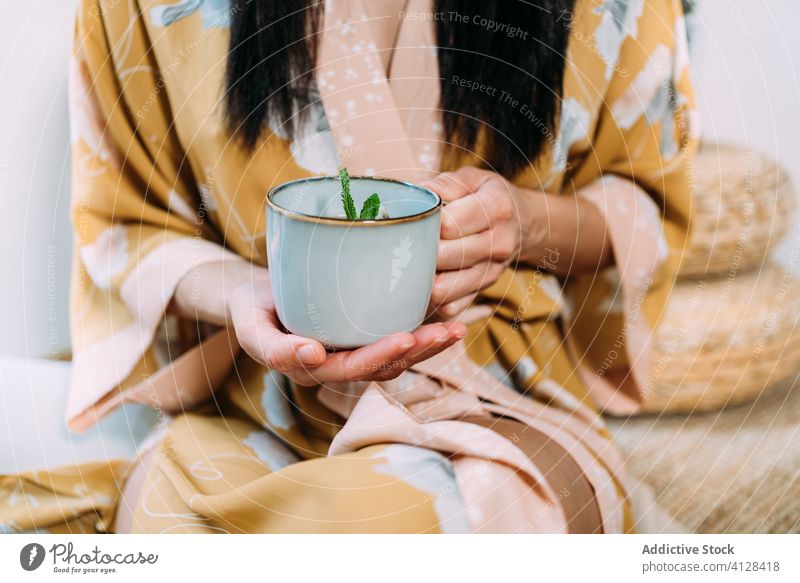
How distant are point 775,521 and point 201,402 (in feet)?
1.02

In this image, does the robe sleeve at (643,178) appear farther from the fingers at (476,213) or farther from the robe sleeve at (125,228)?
the robe sleeve at (125,228)

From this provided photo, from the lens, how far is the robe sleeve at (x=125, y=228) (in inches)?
15.0

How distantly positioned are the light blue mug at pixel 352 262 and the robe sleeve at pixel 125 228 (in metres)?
0.10

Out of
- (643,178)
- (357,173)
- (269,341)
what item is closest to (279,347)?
(269,341)

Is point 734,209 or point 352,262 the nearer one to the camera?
point 352,262

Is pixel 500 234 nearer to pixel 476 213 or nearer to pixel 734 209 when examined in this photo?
pixel 476 213

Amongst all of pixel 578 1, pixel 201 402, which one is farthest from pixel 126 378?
pixel 578 1

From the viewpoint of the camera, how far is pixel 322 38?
0.38 m

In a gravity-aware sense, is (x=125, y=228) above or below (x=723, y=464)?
above

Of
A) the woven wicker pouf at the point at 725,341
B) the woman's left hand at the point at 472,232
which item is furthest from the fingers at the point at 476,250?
the woven wicker pouf at the point at 725,341

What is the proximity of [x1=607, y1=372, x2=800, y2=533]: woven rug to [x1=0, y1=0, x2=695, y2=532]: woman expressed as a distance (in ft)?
0.09

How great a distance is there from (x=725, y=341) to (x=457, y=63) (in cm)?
21

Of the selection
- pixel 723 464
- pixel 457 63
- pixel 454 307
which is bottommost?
pixel 723 464

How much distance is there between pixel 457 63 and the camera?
1.27 feet
